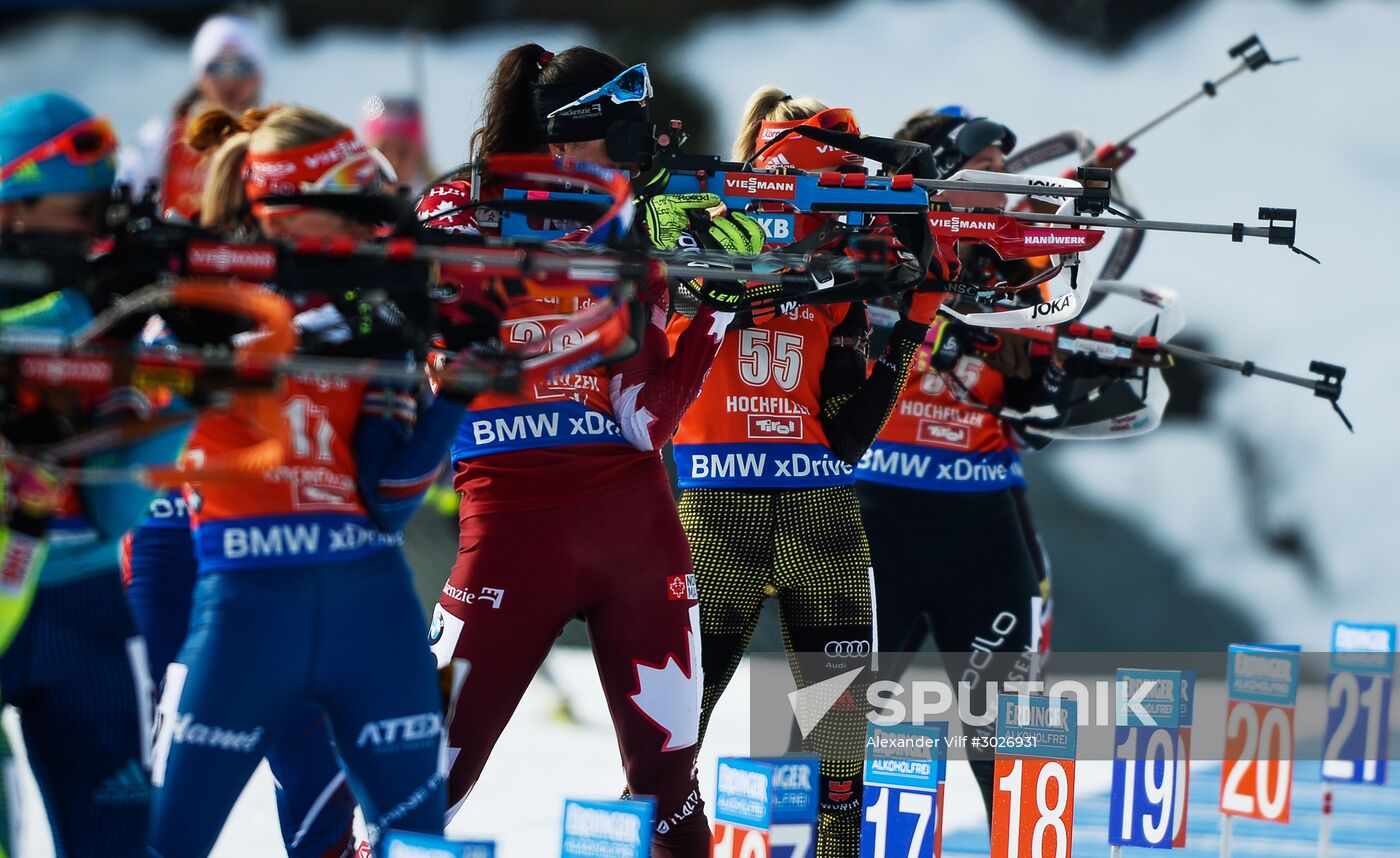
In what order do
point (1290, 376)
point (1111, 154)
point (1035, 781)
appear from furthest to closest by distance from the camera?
point (1111, 154) → point (1290, 376) → point (1035, 781)

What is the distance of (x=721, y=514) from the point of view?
358 cm

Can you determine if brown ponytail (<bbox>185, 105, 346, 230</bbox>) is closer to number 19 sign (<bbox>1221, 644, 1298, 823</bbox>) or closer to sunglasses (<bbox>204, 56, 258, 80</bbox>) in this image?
number 19 sign (<bbox>1221, 644, 1298, 823</bbox>)

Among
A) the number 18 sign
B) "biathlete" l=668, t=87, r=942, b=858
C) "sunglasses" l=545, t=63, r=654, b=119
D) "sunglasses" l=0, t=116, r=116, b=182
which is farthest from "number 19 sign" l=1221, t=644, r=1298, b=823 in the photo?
"sunglasses" l=0, t=116, r=116, b=182

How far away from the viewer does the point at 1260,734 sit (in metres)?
4.11

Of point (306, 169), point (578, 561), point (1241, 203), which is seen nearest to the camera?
point (306, 169)

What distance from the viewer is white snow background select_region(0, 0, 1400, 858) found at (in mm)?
7223

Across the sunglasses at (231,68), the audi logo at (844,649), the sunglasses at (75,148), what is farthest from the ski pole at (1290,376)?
the sunglasses at (231,68)

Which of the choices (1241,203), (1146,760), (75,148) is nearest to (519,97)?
(75,148)

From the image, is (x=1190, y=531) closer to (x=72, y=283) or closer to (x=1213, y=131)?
(x=1213, y=131)

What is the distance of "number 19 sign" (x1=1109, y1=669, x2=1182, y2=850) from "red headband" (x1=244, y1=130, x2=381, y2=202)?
198cm

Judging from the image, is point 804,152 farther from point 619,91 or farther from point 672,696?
point 672,696

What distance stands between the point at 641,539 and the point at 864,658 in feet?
2.18

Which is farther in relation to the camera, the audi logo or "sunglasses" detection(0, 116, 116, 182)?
the audi logo

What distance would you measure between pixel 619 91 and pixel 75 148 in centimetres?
102
